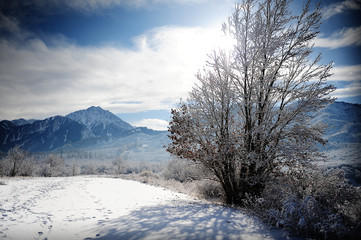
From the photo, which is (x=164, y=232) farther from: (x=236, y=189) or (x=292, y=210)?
(x=236, y=189)

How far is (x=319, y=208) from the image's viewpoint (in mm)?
4867

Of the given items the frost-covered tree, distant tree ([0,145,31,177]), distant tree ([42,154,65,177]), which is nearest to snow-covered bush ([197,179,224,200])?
the frost-covered tree

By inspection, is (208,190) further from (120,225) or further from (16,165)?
(16,165)

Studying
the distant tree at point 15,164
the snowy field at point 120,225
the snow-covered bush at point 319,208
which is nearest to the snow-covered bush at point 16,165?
the distant tree at point 15,164

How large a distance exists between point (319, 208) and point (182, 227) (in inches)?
151

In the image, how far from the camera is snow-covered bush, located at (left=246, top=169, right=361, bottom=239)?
13.6 feet

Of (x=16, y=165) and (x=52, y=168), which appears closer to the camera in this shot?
(x=16, y=165)

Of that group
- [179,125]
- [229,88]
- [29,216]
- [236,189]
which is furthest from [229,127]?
[29,216]

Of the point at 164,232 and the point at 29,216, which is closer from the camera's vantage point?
the point at 164,232

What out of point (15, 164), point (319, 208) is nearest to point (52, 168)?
point (15, 164)

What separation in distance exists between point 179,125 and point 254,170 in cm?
407

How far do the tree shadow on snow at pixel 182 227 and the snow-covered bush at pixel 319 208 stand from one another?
531 mm

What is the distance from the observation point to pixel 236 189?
852 centimetres

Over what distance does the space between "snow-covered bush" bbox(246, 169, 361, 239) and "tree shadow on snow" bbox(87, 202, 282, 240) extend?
1.74ft
